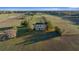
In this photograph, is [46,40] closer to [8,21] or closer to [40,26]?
[40,26]

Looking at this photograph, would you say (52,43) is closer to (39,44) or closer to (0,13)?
(39,44)

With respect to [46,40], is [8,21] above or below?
above

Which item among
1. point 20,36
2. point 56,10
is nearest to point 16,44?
point 20,36

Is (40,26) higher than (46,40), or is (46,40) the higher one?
(40,26)

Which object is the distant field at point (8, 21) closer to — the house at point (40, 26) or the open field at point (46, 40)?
the open field at point (46, 40)

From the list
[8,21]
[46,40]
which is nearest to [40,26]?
[46,40]

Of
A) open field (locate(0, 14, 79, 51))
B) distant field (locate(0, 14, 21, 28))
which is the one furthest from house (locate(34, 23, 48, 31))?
distant field (locate(0, 14, 21, 28))

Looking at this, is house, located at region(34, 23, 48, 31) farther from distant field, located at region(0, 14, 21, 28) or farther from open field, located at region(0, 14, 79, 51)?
distant field, located at region(0, 14, 21, 28)

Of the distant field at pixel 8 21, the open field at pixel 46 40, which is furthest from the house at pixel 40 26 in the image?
the distant field at pixel 8 21
